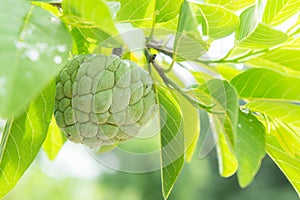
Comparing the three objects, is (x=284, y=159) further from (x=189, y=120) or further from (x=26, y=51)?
(x=26, y=51)

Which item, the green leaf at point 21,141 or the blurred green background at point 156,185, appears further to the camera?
the blurred green background at point 156,185

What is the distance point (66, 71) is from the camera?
3.06 feet

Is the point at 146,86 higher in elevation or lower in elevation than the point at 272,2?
lower

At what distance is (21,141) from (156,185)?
12724 millimetres

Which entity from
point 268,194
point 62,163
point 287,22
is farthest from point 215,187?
point 287,22

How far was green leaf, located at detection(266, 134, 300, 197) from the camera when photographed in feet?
3.39

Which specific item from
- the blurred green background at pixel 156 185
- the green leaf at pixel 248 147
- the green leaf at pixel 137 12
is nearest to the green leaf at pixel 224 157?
the green leaf at pixel 248 147

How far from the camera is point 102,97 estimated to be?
2.99 feet

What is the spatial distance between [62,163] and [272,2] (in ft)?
35.7

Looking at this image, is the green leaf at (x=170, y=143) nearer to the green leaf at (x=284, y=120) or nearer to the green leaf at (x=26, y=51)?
the green leaf at (x=284, y=120)

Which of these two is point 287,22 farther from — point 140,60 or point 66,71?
point 66,71

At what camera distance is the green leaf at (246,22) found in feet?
3.08

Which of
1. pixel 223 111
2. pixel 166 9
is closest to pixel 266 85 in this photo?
pixel 223 111

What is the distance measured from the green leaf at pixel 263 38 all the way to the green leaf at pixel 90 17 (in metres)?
0.23
